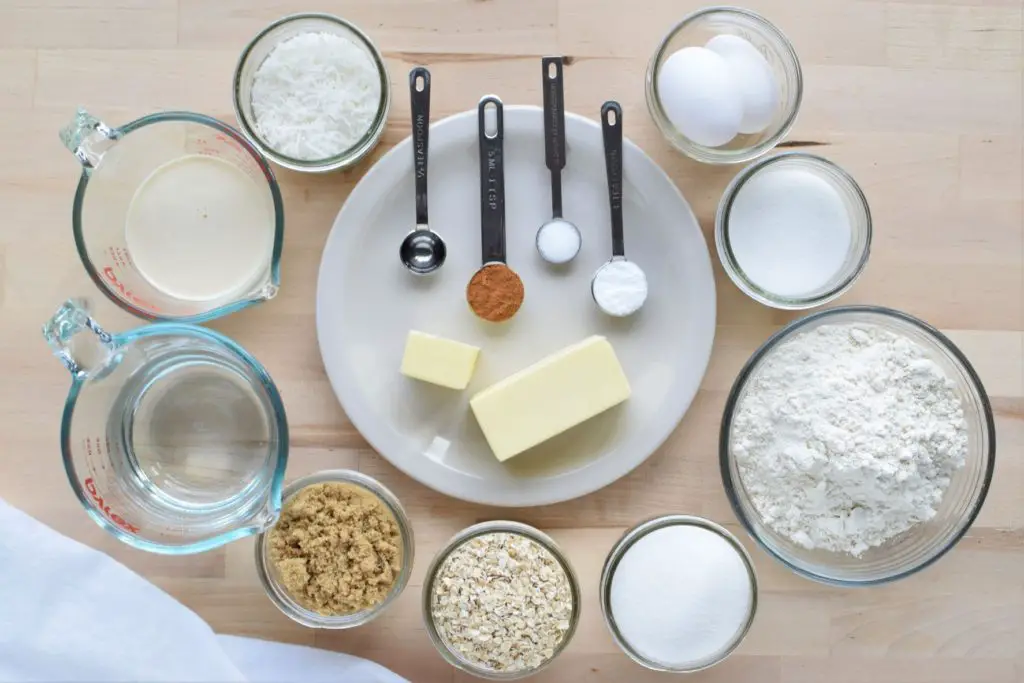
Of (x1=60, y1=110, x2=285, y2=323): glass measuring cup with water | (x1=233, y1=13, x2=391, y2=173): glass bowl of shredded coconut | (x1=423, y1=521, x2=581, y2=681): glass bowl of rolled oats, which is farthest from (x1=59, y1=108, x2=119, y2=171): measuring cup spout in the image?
(x1=423, y1=521, x2=581, y2=681): glass bowl of rolled oats

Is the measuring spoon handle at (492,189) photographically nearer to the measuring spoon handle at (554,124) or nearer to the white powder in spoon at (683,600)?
the measuring spoon handle at (554,124)

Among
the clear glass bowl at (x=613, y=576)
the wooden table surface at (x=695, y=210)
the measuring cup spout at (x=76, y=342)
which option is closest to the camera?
the measuring cup spout at (x=76, y=342)

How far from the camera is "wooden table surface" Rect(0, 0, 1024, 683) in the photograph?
4.37ft

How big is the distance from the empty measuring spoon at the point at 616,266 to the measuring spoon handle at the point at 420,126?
0.92 ft

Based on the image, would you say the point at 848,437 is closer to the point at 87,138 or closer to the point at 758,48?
the point at 758,48

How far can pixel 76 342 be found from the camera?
1173 mm

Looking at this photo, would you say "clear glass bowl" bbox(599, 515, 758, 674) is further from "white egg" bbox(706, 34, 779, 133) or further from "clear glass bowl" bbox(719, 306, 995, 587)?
"white egg" bbox(706, 34, 779, 133)

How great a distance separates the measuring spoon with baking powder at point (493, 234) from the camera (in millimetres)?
1278

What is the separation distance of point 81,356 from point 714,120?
3.28ft

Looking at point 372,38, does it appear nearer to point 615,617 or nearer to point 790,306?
point 790,306

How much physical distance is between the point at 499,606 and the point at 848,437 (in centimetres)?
56

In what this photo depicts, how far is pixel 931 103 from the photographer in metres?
1.36

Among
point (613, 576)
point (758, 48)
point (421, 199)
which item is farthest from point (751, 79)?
point (613, 576)

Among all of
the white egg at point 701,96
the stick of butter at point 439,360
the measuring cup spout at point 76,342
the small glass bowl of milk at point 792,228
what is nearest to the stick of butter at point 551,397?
the stick of butter at point 439,360
